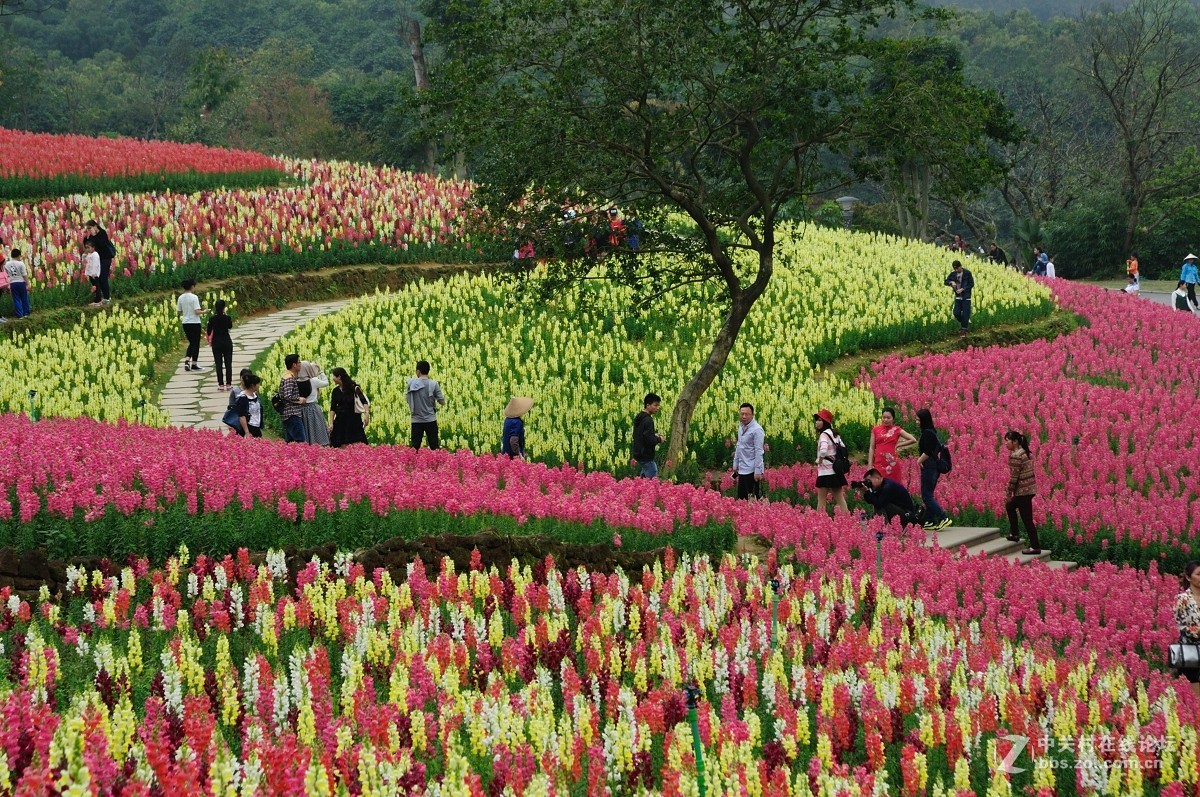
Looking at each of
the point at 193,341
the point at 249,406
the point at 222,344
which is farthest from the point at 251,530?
the point at 193,341

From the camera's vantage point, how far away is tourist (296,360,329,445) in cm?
1623

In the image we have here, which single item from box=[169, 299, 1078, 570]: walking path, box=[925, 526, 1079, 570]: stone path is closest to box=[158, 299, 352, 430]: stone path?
Result: box=[169, 299, 1078, 570]: walking path

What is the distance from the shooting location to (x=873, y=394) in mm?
21391

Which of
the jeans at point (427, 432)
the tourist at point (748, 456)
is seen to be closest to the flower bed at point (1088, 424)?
the tourist at point (748, 456)

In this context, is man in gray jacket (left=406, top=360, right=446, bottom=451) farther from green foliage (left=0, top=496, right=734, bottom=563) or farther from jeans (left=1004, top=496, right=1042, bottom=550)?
jeans (left=1004, top=496, right=1042, bottom=550)

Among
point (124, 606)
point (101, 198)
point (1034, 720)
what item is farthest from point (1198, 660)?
point (101, 198)

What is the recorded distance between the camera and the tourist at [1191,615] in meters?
9.86

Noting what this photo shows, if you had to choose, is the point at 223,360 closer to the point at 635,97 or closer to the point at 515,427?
the point at 515,427

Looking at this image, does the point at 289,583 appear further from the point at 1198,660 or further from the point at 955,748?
the point at 1198,660

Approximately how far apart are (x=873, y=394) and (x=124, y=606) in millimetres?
14017

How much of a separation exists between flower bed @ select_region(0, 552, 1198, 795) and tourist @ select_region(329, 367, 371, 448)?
5.70 meters

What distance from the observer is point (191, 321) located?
2178cm

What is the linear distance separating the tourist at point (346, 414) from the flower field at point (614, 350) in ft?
4.78

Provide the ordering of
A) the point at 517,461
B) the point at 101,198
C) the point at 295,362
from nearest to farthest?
the point at 517,461 < the point at 295,362 < the point at 101,198
